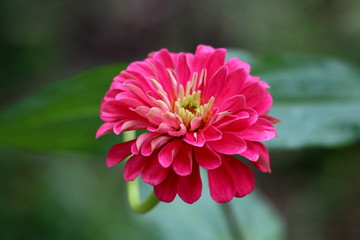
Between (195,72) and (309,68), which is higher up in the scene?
(309,68)

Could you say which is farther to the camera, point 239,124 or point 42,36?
point 42,36

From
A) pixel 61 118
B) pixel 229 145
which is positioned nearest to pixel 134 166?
pixel 229 145

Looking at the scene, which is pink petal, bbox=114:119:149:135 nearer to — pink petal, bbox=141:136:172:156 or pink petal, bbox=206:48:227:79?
pink petal, bbox=141:136:172:156

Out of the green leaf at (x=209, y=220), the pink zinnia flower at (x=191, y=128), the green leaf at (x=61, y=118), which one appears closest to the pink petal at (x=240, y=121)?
the pink zinnia flower at (x=191, y=128)

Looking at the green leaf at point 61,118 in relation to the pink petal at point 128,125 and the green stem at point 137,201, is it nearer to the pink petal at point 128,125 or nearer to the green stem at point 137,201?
the green stem at point 137,201

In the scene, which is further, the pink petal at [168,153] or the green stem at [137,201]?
the green stem at [137,201]

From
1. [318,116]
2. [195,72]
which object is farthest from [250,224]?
[195,72]

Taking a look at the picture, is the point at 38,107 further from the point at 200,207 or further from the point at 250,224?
the point at 250,224
